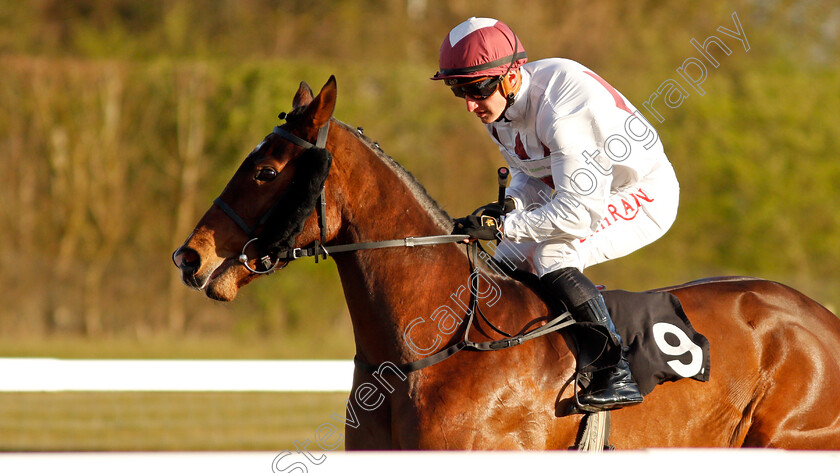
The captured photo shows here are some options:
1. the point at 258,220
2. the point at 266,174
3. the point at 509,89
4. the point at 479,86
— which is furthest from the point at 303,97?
the point at 509,89

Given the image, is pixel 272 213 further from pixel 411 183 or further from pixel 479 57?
pixel 479 57

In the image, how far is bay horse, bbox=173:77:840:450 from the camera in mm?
2738

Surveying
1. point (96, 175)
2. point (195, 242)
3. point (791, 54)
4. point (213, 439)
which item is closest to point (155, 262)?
point (96, 175)

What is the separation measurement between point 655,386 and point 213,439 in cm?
394

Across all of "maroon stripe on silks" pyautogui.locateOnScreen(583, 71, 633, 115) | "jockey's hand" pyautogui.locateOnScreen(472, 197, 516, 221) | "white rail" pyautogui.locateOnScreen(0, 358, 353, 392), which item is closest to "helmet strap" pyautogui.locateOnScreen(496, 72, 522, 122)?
"maroon stripe on silks" pyautogui.locateOnScreen(583, 71, 633, 115)

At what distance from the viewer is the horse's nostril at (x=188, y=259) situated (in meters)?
2.78

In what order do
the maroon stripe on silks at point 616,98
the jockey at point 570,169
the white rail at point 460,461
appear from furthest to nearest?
the maroon stripe on silks at point 616,98
the jockey at point 570,169
the white rail at point 460,461

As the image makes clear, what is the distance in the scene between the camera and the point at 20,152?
12.4m

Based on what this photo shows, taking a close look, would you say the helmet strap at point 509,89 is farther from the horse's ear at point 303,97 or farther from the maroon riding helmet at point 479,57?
the horse's ear at point 303,97

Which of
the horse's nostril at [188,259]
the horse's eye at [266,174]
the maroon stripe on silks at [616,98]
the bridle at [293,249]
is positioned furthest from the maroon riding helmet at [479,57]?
the horse's nostril at [188,259]

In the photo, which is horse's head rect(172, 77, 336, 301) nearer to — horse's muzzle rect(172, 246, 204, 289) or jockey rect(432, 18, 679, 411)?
horse's muzzle rect(172, 246, 204, 289)

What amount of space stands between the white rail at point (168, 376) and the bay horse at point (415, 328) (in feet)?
8.53

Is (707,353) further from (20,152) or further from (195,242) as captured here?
(20,152)

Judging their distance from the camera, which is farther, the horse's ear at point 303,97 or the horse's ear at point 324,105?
the horse's ear at point 303,97
